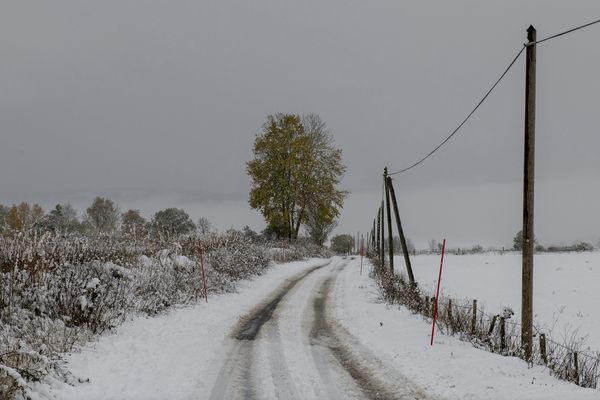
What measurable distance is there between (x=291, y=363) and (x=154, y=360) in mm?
2594

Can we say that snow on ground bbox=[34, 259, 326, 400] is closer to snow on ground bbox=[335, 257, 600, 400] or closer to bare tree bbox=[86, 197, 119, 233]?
snow on ground bbox=[335, 257, 600, 400]

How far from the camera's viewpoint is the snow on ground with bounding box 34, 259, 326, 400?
Result: 6367 mm

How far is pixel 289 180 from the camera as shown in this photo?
138 feet

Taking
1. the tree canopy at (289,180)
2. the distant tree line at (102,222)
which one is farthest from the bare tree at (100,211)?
the tree canopy at (289,180)

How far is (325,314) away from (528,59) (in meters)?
8.79

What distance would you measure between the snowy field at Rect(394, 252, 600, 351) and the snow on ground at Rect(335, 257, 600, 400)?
3030 mm

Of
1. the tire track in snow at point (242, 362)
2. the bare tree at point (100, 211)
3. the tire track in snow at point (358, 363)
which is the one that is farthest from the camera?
the bare tree at point (100, 211)

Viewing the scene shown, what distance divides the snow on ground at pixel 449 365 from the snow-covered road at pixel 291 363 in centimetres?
2

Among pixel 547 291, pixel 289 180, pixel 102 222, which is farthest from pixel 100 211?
pixel 547 291

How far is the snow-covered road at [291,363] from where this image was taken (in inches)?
253

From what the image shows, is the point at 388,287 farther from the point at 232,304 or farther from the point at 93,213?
the point at 93,213

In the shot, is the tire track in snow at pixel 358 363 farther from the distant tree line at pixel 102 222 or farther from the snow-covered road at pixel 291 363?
the distant tree line at pixel 102 222

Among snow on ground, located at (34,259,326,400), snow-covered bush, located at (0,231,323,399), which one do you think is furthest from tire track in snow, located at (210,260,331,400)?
snow-covered bush, located at (0,231,323,399)

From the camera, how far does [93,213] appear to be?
8656cm
